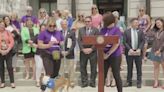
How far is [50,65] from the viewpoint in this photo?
447 inches

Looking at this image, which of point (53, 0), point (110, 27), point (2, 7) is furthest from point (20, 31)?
point (53, 0)

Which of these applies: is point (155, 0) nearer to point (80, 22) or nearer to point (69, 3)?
point (69, 3)

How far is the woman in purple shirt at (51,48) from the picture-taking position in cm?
1136

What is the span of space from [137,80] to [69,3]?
11580mm

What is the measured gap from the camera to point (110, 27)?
34.6 ft

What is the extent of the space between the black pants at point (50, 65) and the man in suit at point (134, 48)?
290cm

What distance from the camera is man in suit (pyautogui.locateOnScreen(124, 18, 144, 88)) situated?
13656 millimetres

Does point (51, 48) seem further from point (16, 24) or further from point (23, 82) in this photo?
point (16, 24)

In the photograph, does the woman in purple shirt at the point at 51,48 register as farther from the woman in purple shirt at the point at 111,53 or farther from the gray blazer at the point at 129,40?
the gray blazer at the point at 129,40

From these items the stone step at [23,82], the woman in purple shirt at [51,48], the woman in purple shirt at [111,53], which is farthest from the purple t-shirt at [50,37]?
the stone step at [23,82]

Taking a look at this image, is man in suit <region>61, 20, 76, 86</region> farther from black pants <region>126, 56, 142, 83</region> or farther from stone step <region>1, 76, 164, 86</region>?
black pants <region>126, 56, 142, 83</region>

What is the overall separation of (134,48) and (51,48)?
3.19 m

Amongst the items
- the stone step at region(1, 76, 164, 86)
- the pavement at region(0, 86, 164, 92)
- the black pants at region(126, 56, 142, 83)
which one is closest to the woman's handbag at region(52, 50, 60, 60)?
the pavement at region(0, 86, 164, 92)

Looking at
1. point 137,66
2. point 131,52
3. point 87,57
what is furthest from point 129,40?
point 87,57
